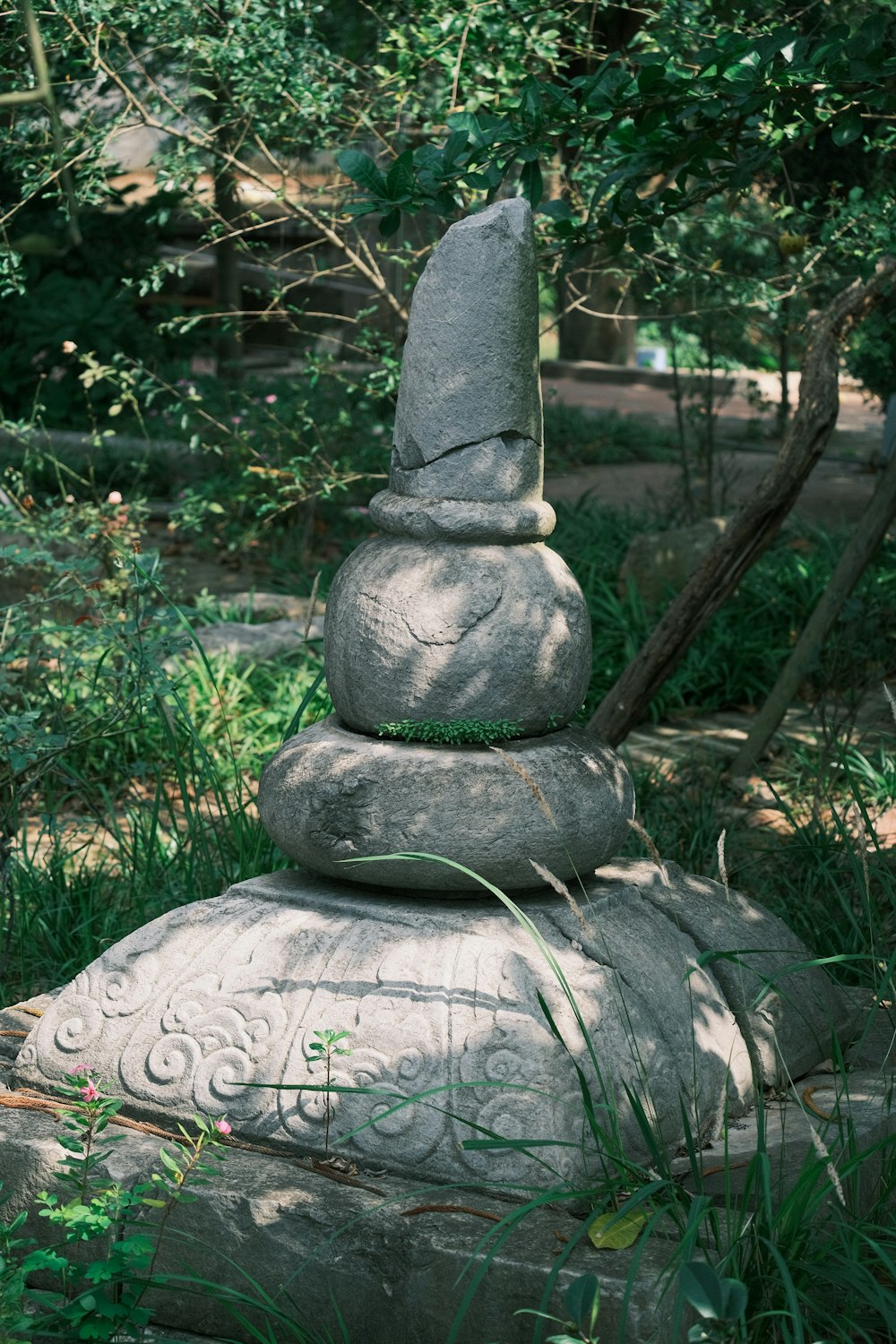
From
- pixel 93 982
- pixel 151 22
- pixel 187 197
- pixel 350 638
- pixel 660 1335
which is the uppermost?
pixel 151 22

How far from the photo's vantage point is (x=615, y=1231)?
95.5 inches

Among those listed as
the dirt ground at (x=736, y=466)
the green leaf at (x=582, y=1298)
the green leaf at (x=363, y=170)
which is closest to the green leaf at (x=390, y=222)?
the green leaf at (x=363, y=170)

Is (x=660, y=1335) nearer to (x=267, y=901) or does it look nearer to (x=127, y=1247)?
(x=127, y=1247)

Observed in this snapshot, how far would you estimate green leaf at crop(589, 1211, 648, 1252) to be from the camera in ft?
7.89

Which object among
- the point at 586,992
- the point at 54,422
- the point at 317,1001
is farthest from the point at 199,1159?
the point at 54,422

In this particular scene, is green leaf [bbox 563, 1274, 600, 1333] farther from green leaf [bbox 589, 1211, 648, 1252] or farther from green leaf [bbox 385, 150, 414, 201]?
green leaf [bbox 385, 150, 414, 201]

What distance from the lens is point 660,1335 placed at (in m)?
2.26

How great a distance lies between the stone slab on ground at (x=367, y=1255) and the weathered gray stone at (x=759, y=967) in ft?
2.42

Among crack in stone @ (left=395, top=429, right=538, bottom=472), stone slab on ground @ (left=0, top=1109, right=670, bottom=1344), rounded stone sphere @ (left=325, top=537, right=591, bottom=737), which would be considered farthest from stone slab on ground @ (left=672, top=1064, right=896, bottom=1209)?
crack in stone @ (left=395, top=429, right=538, bottom=472)

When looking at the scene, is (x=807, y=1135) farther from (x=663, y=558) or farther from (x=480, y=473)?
(x=663, y=558)

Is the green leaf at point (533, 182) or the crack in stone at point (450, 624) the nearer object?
the crack in stone at point (450, 624)

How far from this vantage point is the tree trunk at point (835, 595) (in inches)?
223

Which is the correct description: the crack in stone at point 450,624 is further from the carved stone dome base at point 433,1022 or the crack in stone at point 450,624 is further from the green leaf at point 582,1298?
the green leaf at point 582,1298

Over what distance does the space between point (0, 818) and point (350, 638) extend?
1475 mm
